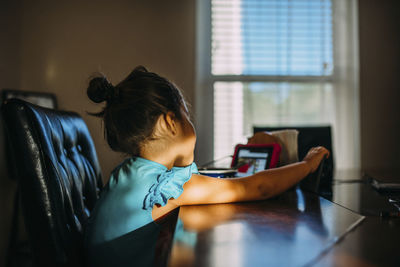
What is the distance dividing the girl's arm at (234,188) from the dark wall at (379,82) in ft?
6.74

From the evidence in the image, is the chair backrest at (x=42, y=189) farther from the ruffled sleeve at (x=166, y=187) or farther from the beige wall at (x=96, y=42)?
the beige wall at (x=96, y=42)

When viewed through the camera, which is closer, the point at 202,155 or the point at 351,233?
the point at 351,233

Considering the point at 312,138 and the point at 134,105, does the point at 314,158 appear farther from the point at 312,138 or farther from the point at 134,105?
the point at 312,138

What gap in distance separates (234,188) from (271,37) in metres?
2.23

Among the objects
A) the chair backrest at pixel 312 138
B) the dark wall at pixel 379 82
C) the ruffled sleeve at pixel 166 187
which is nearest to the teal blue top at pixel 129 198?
the ruffled sleeve at pixel 166 187

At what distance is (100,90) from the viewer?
34.8 inches

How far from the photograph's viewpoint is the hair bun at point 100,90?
2.90 feet

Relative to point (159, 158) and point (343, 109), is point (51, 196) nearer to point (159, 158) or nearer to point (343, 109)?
point (159, 158)

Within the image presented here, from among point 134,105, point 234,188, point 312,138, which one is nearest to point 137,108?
point 134,105

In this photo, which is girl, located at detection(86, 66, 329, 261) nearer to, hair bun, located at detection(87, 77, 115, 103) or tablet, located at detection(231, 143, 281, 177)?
hair bun, located at detection(87, 77, 115, 103)

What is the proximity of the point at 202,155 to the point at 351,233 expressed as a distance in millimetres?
2187

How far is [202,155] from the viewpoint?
280 cm

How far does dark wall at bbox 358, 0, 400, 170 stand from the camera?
2799mm

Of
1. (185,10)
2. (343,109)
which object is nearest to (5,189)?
(185,10)
